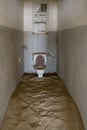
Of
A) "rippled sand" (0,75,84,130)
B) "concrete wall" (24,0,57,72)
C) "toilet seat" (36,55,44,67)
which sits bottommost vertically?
"rippled sand" (0,75,84,130)

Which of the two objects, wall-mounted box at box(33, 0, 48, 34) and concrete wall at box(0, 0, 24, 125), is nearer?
concrete wall at box(0, 0, 24, 125)

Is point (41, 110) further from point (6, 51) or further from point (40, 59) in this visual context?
point (40, 59)

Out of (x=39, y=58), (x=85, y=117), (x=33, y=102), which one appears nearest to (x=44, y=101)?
(x=33, y=102)

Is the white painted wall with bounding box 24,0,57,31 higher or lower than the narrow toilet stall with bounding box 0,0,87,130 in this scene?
higher

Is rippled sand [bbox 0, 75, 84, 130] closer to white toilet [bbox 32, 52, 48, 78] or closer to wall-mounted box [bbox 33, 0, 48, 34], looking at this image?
white toilet [bbox 32, 52, 48, 78]

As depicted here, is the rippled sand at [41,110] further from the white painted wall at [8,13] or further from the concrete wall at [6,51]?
the white painted wall at [8,13]

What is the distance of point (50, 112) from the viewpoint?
3.17 meters

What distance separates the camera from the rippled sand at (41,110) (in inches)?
110

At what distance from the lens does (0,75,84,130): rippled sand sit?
280 cm

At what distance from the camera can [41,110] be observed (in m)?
3.28

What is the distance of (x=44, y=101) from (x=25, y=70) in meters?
2.61

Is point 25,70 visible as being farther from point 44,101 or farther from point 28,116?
point 28,116

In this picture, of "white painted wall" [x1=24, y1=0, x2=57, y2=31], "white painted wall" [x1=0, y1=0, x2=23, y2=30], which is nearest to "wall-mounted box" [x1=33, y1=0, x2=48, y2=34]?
"white painted wall" [x1=24, y1=0, x2=57, y2=31]

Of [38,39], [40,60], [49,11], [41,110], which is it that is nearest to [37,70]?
[40,60]
